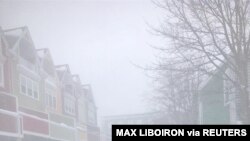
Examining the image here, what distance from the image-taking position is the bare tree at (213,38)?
669 cm

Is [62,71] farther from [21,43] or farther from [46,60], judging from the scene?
[21,43]

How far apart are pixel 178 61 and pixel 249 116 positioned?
62.0 inches

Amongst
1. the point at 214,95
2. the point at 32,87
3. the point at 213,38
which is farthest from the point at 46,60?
the point at 214,95

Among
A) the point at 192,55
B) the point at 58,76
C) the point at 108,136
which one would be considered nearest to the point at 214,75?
the point at 192,55

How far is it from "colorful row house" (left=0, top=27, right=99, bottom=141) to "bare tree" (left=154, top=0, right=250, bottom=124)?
77.6 inches

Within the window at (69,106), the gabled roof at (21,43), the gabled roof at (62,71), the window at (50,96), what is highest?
the gabled roof at (21,43)

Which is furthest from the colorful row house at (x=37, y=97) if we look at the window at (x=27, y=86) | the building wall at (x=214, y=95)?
the building wall at (x=214, y=95)

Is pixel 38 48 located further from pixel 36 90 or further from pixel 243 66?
pixel 243 66

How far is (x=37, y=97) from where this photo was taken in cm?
518

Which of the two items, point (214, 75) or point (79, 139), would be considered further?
point (214, 75)

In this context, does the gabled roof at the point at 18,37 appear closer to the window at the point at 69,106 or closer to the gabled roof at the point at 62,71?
the gabled roof at the point at 62,71

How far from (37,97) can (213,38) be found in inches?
130

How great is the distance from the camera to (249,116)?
264 inches

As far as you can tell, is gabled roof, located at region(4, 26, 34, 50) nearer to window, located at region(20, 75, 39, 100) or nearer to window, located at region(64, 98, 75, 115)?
window, located at region(20, 75, 39, 100)
